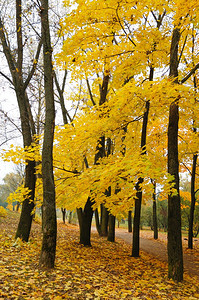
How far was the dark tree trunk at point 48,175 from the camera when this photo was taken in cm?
465

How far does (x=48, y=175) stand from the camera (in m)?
4.92

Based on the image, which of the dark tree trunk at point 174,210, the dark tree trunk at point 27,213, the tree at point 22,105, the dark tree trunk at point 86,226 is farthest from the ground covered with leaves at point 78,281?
the dark tree trunk at point 86,226

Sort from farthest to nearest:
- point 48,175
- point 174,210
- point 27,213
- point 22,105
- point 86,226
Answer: point 86,226, point 22,105, point 27,213, point 174,210, point 48,175

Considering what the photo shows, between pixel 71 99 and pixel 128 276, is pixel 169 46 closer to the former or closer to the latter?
pixel 128 276

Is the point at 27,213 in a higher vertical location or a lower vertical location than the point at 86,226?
higher

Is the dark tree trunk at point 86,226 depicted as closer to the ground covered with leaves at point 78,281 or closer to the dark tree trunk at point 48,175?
the ground covered with leaves at point 78,281

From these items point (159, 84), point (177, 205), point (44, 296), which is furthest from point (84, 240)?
point (159, 84)

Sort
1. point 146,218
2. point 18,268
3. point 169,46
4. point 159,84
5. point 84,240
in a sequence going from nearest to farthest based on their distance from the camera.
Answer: point 18,268 → point 159,84 → point 169,46 → point 84,240 → point 146,218

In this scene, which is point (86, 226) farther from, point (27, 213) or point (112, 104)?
point (112, 104)

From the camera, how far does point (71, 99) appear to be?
510 inches

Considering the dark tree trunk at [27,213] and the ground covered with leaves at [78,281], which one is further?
the dark tree trunk at [27,213]

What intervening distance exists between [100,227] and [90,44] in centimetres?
1132

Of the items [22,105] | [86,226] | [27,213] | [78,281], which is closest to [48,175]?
[78,281]

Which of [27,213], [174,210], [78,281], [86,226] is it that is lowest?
[78,281]
